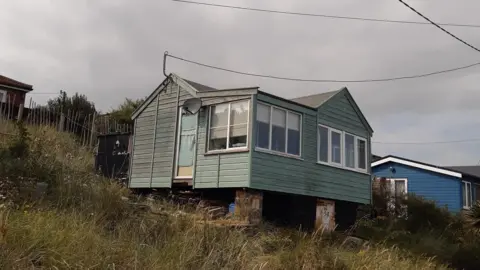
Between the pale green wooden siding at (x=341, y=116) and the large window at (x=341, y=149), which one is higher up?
the pale green wooden siding at (x=341, y=116)

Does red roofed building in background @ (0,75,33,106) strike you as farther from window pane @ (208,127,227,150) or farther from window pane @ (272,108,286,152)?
window pane @ (272,108,286,152)

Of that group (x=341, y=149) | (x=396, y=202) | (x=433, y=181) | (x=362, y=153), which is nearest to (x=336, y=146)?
(x=341, y=149)

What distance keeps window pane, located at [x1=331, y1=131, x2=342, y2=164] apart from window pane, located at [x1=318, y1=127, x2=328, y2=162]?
477 millimetres

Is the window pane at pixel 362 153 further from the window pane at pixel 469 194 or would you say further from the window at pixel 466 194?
the window pane at pixel 469 194

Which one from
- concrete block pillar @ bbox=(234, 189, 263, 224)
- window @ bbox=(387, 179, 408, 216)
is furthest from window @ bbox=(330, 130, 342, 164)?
window @ bbox=(387, 179, 408, 216)

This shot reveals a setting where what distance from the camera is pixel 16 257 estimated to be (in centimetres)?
584

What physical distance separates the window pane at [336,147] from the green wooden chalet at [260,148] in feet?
0.11

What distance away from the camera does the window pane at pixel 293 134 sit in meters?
15.2

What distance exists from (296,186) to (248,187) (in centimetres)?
209

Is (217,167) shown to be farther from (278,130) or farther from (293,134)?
(293,134)

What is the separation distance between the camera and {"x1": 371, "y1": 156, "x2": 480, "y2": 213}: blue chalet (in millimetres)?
27828

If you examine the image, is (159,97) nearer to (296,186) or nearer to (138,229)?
(296,186)

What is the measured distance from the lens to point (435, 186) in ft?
93.0

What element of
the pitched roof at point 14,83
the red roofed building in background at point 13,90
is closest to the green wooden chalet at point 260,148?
the red roofed building in background at point 13,90
